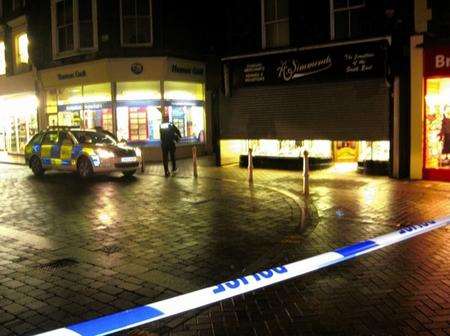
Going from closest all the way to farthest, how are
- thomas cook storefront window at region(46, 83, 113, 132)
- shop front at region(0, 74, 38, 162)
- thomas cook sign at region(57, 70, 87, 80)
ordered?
thomas cook storefront window at region(46, 83, 113, 132), thomas cook sign at region(57, 70, 87, 80), shop front at region(0, 74, 38, 162)

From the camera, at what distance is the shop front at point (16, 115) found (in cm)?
2708

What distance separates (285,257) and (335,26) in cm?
1016

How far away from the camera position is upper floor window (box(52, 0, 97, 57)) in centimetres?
2283

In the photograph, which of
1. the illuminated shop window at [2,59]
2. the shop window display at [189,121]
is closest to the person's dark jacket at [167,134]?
the shop window display at [189,121]

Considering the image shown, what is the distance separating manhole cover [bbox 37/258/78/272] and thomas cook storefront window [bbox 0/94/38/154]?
2038 cm

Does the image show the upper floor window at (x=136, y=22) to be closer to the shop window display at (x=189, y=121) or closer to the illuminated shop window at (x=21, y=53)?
the shop window display at (x=189, y=121)

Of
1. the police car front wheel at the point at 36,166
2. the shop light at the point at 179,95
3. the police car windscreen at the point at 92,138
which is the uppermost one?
the shop light at the point at 179,95

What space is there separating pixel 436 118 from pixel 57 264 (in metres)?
10.1

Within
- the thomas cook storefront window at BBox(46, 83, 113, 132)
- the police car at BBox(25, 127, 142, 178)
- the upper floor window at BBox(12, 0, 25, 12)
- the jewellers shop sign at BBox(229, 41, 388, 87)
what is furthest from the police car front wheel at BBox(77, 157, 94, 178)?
the upper floor window at BBox(12, 0, 25, 12)

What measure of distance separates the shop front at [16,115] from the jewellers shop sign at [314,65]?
42.3 ft

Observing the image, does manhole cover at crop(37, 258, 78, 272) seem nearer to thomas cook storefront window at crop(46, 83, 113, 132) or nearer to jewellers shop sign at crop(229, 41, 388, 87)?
jewellers shop sign at crop(229, 41, 388, 87)

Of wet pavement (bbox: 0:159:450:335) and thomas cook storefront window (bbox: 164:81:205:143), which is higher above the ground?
thomas cook storefront window (bbox: 164:81:205:143)

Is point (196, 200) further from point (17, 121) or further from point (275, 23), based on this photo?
point (17, 121)

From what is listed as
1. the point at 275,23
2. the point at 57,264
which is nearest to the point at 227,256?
the point at 57,264
